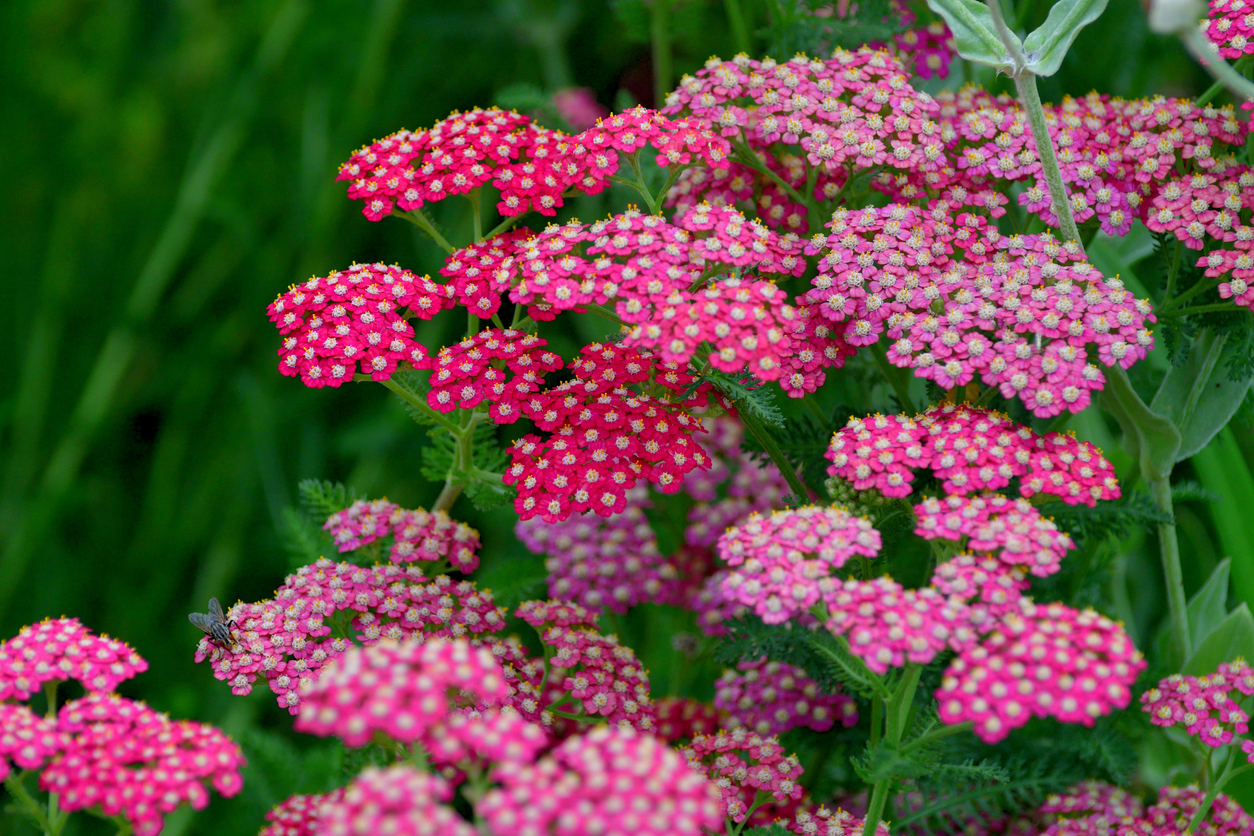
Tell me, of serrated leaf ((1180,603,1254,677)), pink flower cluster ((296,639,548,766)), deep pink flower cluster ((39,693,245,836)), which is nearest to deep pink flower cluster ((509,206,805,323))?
pink flower cluster ((296,639,548,766))

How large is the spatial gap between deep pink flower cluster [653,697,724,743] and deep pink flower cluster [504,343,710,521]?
389 millimetres

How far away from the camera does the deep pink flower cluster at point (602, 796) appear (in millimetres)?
711

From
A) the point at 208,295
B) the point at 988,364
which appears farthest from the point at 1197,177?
the point at 208,295

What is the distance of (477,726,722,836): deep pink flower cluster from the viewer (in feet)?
2.33

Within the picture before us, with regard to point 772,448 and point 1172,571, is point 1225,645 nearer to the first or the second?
point 1172,571

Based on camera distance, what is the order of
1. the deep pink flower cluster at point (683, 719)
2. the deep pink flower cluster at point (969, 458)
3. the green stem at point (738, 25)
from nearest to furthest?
the deep pink flower cluster at point (969, 458) < the deep pink flower cluster at point (683, 719) < the green stem at point (738, 25)

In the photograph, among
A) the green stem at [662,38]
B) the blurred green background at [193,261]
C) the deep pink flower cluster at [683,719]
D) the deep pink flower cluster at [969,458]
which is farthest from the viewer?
the blurred green background at [193,261]

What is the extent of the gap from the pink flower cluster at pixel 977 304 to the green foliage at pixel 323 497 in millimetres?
635

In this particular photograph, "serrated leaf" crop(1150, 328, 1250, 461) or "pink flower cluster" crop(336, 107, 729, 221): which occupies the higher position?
"pink flower cluster" crop(336, 107, 729, 221)

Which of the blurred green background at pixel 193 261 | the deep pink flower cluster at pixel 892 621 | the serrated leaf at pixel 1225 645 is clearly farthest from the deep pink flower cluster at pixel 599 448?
the blurred green background at pixel 193 261

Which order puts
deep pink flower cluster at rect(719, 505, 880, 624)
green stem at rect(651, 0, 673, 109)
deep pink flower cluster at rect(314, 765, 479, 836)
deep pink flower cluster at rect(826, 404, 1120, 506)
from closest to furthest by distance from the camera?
deep pink flower cluster at rect(314, 765, 479, 836) < deep pink flower cluster at rect(719, 505, 880, 624) < deep pink flower cluster at rect(826, 404, 1120, 506) < green stem at rect(651, 0, 673, 109)

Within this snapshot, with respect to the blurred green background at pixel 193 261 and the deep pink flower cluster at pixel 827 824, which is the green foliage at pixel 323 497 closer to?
the blurred green background at pixel 193 261

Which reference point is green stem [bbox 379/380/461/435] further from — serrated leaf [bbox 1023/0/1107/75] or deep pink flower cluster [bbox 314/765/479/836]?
serrated leaf [bbox 1023/0/1107/75]

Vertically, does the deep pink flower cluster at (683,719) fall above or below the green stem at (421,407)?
below
